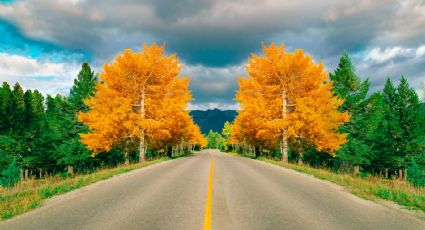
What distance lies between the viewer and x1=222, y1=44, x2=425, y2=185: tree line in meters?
22.5

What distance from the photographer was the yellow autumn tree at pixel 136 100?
21.9 metres

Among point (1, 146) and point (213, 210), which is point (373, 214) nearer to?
point (213, 210)

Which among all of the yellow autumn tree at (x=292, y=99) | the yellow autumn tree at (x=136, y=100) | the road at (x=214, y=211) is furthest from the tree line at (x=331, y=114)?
the road at (x=214, y=211)

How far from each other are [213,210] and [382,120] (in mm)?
30624

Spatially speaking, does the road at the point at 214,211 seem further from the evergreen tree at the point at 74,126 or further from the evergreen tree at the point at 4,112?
the evergreen tree at the point at 4,112

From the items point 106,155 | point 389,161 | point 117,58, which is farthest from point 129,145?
point 389,161

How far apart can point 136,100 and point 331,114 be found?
16174 millimetres

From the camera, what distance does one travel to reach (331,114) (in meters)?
22.1

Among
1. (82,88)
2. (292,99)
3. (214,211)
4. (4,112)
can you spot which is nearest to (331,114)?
(292,99)

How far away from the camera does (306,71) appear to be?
23062 millimetres

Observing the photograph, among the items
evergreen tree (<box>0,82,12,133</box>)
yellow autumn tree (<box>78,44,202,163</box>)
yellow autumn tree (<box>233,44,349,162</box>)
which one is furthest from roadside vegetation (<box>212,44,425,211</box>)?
evergreen tree (<box>0,82,12,133</box>)

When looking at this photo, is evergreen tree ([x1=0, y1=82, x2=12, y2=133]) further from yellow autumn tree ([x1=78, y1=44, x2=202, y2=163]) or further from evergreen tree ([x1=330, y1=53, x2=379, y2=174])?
evergreen tree ([x1=330, y1=53, x2=379, y2=174])

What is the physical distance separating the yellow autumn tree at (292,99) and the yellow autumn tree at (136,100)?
256 inches

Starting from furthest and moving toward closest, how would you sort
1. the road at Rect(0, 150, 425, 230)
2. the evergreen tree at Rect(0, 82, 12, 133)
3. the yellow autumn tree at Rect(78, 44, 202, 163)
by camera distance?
the evergreen tree at Rect(0, 82, 12, 133)
the yellow autumn tree at Rect(78, 44, 202, 163)
the road at Rect(0, 150, 425, 230)
